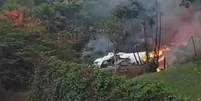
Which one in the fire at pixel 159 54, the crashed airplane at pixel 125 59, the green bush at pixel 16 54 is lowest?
the crashed airplane at pixel 125 59

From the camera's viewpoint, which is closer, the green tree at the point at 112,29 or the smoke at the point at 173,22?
the green tree at the point at 112,29

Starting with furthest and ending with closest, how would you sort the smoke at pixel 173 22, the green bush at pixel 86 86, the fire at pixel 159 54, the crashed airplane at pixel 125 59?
the crashed airplane at pixel 125 59 < the smoke at pixel 173 22 < the fire at pixel 159 54 < the green bush at pixel 86 86

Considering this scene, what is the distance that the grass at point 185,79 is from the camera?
1337 cm

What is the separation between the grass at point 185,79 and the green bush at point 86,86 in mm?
3907

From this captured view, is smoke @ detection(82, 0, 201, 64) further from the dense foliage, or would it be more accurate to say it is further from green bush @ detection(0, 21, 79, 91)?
green bush @ detection(0, 21, 79, 91)

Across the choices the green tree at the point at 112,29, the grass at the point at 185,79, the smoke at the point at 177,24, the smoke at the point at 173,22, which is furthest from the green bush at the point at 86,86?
the smoke at the point at 173,22

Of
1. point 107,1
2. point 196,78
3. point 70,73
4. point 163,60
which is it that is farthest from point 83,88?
point 107,1

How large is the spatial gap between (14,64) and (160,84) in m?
11.7

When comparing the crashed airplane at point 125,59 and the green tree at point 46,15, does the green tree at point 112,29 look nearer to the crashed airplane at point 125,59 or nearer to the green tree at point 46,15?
the crashed airplane at point 125,59

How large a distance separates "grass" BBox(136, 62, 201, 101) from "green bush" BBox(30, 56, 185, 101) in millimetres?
3907

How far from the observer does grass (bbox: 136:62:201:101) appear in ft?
43.9

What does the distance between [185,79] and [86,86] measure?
21.2 ft

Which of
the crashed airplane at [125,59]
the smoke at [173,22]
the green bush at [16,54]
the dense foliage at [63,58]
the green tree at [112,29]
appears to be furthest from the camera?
the crashed airplane at [125,59]

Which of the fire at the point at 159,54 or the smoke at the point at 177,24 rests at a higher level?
the smoke at the point at 177,24
